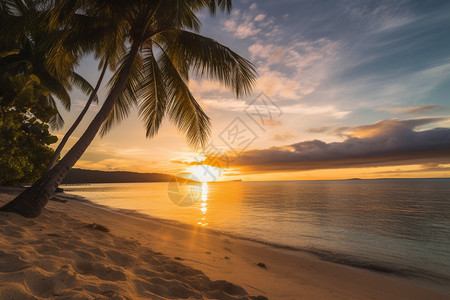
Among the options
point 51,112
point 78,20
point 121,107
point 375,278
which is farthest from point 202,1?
point 375,278

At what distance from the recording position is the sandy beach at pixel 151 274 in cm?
220

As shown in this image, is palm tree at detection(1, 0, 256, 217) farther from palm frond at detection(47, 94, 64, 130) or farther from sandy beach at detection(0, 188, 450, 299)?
palm frond at detection(47, 94, 64, 130)

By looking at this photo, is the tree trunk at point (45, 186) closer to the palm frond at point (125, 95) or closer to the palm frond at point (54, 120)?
the palm frond at point (125, 95)

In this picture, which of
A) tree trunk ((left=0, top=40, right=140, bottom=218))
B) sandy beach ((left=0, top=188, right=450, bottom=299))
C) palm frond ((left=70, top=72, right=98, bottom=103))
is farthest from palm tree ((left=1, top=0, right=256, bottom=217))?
palm frond ((left=70, top=72, right=98, bottom=103))

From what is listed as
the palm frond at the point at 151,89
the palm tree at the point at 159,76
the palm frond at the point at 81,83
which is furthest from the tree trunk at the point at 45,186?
the palm frond at the point at 81,83

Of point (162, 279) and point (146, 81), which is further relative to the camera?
point (146, 81)

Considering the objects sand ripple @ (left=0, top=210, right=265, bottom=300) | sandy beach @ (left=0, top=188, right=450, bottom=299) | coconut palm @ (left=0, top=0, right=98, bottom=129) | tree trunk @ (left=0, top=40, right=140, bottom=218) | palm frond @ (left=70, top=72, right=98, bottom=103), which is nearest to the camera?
sand ripple @ (left=0, top=210, right=265, bottom=300)

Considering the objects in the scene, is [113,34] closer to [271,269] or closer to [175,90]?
[175,90]

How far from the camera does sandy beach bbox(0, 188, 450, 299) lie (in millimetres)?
2195

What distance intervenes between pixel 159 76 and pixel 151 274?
7.06m

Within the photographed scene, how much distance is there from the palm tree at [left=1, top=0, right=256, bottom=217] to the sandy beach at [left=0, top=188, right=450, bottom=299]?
4.21 ft

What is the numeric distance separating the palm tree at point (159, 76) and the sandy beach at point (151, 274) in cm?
128

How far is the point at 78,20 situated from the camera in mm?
6965

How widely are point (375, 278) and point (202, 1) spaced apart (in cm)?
909
